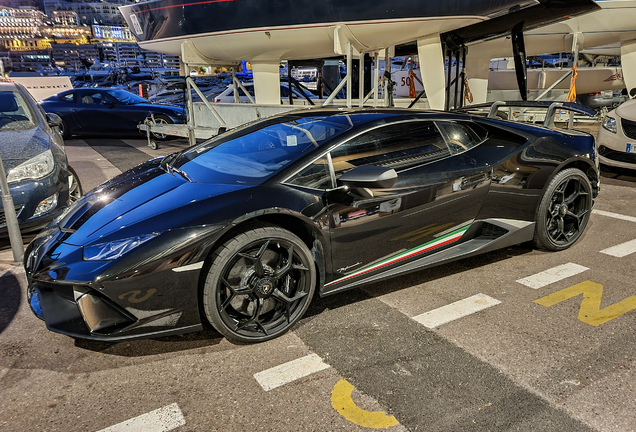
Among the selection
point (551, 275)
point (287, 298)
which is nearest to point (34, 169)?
point (287, 298)

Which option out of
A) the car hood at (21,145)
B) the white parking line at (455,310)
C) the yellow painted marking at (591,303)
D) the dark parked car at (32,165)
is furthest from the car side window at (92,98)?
the yellow painted marking at (591,303)

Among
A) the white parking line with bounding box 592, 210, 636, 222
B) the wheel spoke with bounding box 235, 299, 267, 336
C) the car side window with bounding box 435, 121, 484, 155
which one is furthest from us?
the white parking line with bounding box 592, 210, 636, 222

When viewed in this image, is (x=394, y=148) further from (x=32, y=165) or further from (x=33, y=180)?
(x=32, y=165)

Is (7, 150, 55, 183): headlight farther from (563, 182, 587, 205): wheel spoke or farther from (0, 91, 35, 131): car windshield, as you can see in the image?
(563, 182, 587, 205): wheel spoke

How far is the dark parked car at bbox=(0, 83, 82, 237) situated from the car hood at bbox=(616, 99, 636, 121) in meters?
7.33

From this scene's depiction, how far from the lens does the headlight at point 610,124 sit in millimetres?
7078

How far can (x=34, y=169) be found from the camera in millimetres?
4539

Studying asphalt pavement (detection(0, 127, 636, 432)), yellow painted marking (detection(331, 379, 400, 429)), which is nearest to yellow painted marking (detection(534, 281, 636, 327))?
asphalt pavement (detection(0, 127, 636, 432))

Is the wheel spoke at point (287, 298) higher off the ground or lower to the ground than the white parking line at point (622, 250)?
higher

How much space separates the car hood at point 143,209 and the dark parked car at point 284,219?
12 mm

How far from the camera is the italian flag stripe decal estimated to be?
9.98ft

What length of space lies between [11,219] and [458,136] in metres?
3.57

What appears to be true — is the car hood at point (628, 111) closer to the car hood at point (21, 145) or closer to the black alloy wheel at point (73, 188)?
the black alloy wheel at point (73, 188)

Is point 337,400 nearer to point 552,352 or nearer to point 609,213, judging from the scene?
point 552,352
